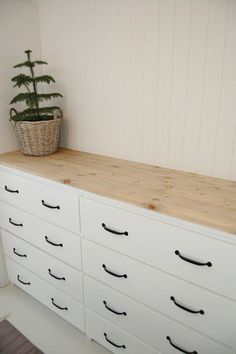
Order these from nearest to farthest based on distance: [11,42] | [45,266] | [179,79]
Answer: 1. [179,79]
2. [45,266]
3. [11,42]

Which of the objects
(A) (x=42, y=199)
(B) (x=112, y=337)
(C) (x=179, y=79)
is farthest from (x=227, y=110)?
(B) (x=112, y=337)

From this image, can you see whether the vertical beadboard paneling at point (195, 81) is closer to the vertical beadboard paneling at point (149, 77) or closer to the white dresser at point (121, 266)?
the vertical beadboard paneling at point (149, 77)

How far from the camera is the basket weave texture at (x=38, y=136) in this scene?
165 centimetres

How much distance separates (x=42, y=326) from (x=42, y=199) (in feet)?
2.60

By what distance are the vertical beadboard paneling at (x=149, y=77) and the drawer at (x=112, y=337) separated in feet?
2.86

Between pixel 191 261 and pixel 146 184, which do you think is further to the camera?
pixel 146 184

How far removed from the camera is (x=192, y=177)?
1.39 m

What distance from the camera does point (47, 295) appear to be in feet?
5.58

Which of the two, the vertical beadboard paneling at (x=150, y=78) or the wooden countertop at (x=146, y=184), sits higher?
the vertical beadboard paneling at (x=150, y=78)

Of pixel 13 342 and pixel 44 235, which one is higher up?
pixel 44 235

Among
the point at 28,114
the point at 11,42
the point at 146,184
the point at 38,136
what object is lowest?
the point at 146,184

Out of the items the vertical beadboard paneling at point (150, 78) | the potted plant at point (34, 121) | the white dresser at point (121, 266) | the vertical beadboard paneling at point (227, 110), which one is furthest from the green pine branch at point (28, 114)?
the vertical beadboard paneling at point (227, 110)

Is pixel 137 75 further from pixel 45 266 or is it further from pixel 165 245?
pixel 45 266

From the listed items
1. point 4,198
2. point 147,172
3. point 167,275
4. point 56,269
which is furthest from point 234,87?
point 4,198
